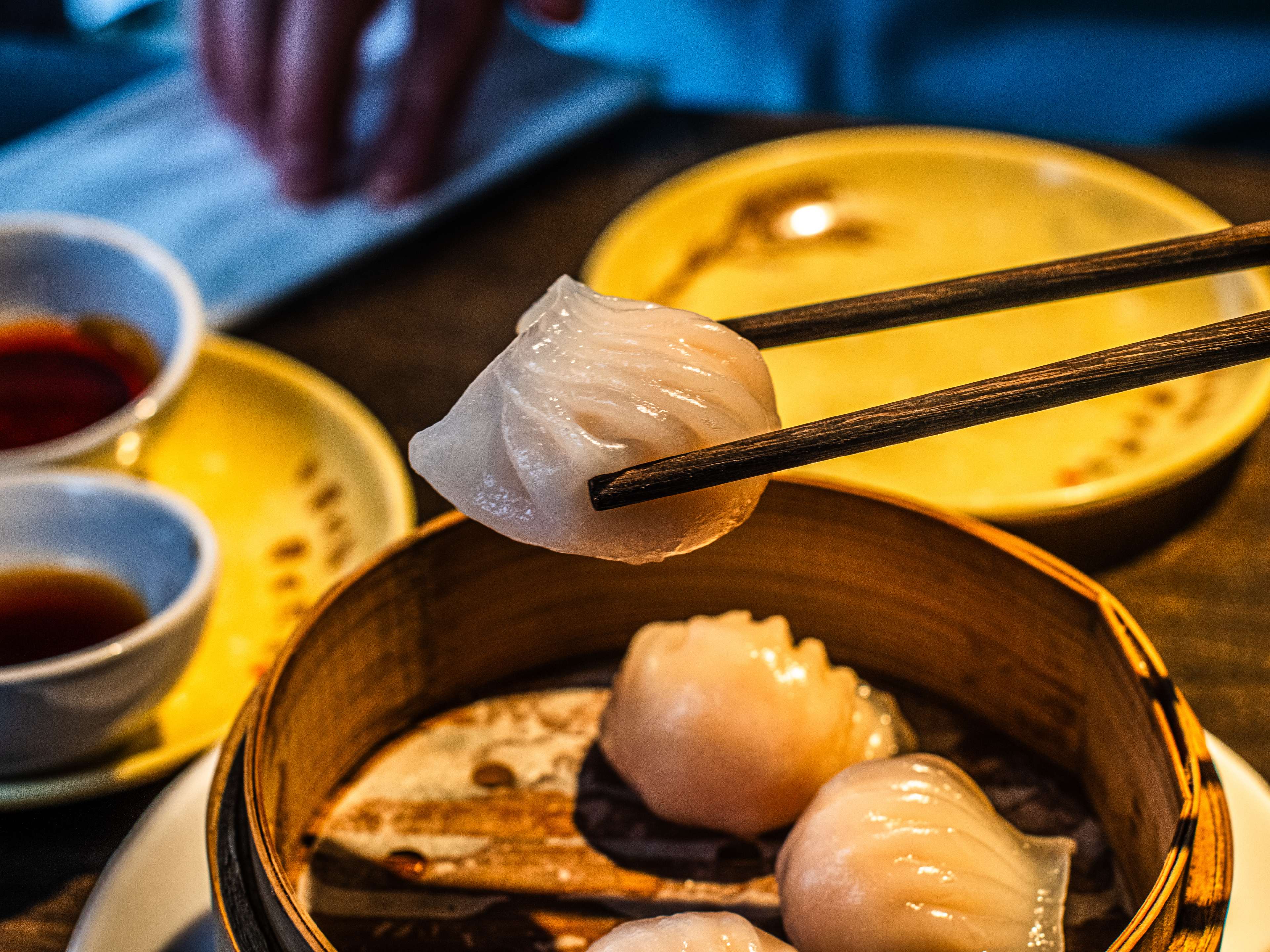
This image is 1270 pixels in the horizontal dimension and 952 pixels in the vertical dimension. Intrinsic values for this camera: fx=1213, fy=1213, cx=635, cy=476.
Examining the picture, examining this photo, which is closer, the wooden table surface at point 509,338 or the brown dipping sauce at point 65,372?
the wooden table surface at point 509,338

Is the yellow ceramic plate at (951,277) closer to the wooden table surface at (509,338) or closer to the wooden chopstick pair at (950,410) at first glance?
the wooden table surface at (509,338)

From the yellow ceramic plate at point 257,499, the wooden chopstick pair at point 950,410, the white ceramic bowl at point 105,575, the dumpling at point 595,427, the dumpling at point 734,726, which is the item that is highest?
the wooden chopstick pair at point 950,410

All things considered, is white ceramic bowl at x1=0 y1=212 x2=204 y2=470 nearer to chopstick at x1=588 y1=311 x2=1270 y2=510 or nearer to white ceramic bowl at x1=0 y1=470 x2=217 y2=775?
white ceramic bowl at x1=0 y1=470 x2=217 y2=775

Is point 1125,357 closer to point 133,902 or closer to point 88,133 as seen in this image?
point 133,902

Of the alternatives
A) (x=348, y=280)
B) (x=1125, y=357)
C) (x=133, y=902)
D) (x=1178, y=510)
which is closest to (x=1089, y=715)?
(x=1125, y=357)

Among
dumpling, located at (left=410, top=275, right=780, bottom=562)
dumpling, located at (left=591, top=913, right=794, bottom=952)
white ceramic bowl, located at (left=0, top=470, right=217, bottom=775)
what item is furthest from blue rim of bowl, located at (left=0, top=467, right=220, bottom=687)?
dumpling, located at (left=591, top=913, right=794, bottom=952)

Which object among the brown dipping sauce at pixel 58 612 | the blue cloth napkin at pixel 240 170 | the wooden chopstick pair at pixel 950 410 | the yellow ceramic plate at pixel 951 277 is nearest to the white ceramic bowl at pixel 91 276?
the blue cloth napkin at pixel 240 170

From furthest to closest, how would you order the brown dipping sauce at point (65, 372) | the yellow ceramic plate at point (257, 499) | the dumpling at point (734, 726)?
the brown dipping sauce at point (65, 372) < the yellow ceramic plate at point (257, 499) < the dumpling at point (734, 726)
